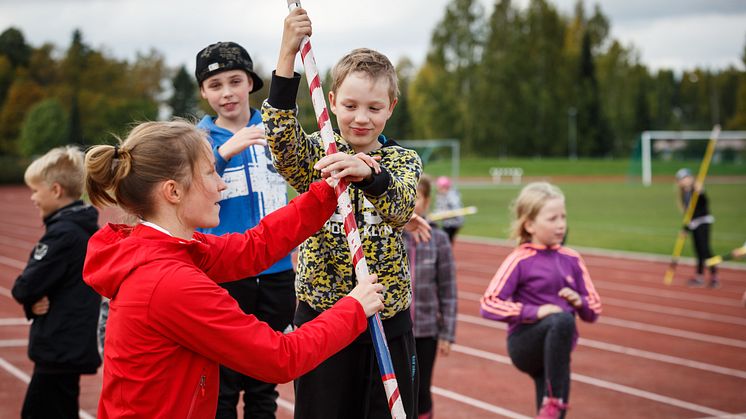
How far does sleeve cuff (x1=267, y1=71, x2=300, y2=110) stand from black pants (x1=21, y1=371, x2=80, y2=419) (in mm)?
2647

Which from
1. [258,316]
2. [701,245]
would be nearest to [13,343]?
[258,316]

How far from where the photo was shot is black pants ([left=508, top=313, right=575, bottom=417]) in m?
4.39

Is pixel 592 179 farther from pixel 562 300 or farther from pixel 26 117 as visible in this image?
pixel 562 300

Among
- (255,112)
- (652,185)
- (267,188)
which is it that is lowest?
(652,185)

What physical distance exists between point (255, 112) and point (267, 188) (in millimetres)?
501

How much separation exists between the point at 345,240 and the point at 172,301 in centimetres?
83

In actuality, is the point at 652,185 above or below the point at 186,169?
below

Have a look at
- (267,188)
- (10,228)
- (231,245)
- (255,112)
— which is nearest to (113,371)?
(231,245)

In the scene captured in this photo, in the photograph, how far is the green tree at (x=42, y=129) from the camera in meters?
56.8

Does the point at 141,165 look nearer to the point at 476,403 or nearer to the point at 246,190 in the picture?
the point at 246,190

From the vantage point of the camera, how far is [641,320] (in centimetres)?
1002

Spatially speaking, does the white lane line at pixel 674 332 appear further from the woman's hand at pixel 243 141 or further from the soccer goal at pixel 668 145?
the soccer goal at pixel 668 145

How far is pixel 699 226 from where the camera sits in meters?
13.5

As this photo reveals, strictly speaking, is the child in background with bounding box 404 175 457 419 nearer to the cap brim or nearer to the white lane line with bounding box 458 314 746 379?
the cap brim
